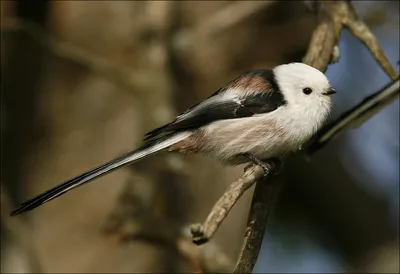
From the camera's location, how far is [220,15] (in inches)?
148

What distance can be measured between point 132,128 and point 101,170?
134cm

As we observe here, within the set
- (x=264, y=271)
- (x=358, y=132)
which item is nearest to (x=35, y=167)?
(x=264, y=271)

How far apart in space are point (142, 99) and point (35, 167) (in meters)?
0.71

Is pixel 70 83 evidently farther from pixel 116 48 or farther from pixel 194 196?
pixel 194 196

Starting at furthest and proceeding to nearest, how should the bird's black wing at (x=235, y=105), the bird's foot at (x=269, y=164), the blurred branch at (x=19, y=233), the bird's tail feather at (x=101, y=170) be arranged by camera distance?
the blurred branch at (x=19, y=233)
the bird's black wing at (x=235, y=105)
the bird's foot at (x=269, y=164)
the bird's tail feather at (x=101, y=170)

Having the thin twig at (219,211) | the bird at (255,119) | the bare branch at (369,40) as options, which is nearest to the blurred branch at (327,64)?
the bare branch at (369,40)

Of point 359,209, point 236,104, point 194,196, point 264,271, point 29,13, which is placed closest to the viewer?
point 236,104

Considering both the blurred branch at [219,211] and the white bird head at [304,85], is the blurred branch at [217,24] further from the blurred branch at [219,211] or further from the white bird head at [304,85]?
the blurred branch at [219,211]

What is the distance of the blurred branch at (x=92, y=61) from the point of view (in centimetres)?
344

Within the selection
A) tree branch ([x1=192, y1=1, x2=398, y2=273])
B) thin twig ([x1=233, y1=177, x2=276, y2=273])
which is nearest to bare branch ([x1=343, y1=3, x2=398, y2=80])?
tree branch ([x1=192, y1=1, x2=398, y2=273])

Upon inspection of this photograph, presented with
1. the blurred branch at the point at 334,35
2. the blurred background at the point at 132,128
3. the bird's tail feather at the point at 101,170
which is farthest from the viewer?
the blurred background at the point at 132,128

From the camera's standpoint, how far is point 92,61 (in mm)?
3541

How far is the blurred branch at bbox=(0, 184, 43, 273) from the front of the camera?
3.13 metres

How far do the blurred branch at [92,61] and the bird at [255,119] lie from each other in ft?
3.25
